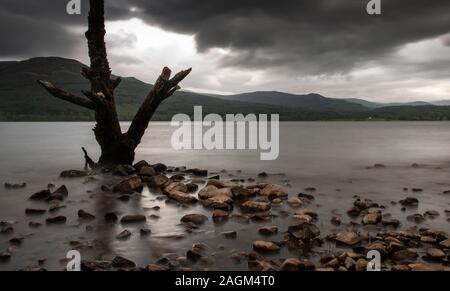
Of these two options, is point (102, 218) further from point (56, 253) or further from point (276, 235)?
point (276, 235)

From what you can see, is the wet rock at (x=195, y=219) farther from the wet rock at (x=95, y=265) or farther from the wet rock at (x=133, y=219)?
the wet rock at (x=95, y=265)

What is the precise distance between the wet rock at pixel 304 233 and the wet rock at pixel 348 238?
1.85 ft

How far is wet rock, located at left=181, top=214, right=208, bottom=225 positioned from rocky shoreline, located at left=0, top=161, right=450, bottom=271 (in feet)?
0.11

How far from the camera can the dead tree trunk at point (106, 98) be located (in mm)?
21453

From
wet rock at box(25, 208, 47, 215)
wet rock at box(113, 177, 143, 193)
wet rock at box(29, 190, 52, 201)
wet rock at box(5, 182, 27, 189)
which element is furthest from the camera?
wet rock at box(5, 182, 27, 189)

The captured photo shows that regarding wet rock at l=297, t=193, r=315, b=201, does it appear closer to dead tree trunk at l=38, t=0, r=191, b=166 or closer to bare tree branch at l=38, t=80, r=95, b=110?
dead tree trunk at l=38, t=0, r=191, b=166

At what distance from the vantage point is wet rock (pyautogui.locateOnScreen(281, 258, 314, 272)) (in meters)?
8.23

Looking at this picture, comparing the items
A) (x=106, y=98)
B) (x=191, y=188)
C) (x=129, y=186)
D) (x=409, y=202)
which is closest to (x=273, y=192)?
(x=191, y=188)

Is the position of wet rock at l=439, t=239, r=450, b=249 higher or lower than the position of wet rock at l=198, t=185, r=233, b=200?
lower

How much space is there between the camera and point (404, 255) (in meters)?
9.03

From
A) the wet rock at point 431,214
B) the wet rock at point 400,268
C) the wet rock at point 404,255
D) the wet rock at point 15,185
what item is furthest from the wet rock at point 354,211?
the wet rock at point 15,185

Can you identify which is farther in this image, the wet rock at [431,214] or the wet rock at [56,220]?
the wet rock at [431,214]

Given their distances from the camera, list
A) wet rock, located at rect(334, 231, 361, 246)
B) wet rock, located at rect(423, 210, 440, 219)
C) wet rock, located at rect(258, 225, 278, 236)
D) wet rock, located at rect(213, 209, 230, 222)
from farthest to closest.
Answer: wet rock, located at rect(423, 210, 440, 219) → wet rock, located at rect(213, 209, 230, 222) → wet rock, located at rect(258, 225, 278, 236) → wet rock, located at rect(334, 231, 361, 246)

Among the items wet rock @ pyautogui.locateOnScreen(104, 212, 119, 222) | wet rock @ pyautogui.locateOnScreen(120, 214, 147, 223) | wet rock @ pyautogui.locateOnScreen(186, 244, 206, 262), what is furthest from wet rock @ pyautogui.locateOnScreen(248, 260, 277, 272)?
wet rock @ pyautogui.locateOnScreen(104, 212, 119, 222)
